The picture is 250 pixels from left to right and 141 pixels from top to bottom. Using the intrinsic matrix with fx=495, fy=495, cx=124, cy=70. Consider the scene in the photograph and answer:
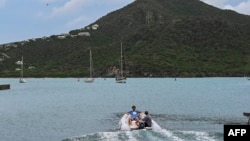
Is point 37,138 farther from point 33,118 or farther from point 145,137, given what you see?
point 33,118

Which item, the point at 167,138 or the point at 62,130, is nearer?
the point at 167,138

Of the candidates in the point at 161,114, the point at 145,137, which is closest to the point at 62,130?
the point at 145,137

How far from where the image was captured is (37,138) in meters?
→ 49.3

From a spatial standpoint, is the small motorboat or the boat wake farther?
the small motorboat

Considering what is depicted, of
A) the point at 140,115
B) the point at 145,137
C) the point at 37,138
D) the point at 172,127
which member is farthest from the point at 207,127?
the point at 37,138

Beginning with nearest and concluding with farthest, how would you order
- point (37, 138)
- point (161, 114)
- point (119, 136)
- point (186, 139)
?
point (186, 139) < point (119, 136) < point (37, 138) < point (161, 114)

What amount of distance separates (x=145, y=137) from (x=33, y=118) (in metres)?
33.1

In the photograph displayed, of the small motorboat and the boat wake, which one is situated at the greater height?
the small motorboat

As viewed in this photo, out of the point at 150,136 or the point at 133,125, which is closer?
the point at 150,136

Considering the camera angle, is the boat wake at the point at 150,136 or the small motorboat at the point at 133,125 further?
the small motorboat at the point at 133,125

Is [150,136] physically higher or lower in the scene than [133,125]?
lower

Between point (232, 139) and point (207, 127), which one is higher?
point (232, 139)

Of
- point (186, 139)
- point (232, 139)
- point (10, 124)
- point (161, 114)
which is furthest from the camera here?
point (161, 114)

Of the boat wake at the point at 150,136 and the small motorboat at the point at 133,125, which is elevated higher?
the small motorboat at the point at 133,125
